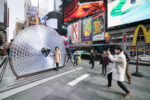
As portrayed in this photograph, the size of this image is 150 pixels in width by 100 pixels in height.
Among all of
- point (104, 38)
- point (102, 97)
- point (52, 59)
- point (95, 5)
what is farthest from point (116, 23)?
point (102, 97)

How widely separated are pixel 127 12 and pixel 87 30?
12.3 metres

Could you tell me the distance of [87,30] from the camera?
2603 centimetres

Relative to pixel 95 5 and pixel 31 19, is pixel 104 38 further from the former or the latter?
pixel 31 19

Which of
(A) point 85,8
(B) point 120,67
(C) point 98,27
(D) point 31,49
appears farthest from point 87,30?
(B) point 120,67

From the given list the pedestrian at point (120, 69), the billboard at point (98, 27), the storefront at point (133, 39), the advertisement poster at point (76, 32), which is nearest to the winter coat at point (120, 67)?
the pedestrian at point (120, 69)

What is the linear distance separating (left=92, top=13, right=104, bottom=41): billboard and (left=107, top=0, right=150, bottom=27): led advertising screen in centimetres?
199

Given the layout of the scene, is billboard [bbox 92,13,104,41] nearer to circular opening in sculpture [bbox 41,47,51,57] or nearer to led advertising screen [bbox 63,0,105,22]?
led advertising screen [bbox 63,0,105,22]

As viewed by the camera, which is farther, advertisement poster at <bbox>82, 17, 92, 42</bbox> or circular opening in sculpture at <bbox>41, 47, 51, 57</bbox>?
advertisement poster at <bbox>82, 17, 92, 42</bbox>

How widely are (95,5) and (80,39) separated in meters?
14.8

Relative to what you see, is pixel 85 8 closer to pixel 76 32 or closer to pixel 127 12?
pixel 76 32

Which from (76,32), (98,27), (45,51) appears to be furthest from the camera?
(76,32)

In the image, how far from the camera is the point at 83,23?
2794 cm

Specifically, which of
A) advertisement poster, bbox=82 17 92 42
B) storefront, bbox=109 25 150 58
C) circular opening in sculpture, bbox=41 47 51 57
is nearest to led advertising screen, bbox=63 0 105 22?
advertisement poster, bbox=82 17 92 42

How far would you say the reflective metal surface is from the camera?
3977 mm
